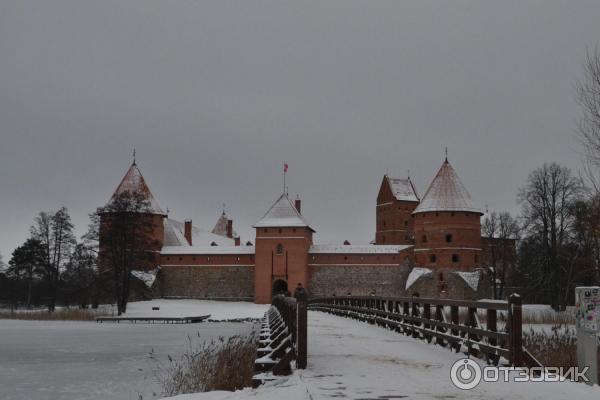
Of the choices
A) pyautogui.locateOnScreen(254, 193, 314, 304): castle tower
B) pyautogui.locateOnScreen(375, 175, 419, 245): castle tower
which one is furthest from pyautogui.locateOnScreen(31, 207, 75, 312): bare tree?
pyautogui.locateOnScreen(375, 175, 419, 245): castle tower

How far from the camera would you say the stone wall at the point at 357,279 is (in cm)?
4956

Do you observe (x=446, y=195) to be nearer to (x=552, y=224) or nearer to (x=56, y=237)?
(x=552, y=224)

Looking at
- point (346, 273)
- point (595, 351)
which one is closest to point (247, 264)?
point (346, 273)

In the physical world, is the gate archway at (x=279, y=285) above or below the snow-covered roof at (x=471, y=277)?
below

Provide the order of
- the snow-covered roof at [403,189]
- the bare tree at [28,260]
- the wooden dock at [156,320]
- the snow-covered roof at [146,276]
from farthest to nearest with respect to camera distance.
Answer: the snow-covered roof at [403,189], the snow-covered roof at [146,276], the bare tree at [28,260], the wooden dock at [156,320]

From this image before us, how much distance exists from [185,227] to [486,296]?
2769cm

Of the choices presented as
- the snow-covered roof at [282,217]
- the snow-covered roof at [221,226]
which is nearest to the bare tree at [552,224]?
the snow-covered roof at [282,217]

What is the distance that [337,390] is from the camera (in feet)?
18.9

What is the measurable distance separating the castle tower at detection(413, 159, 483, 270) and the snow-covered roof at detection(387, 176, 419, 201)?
531 inches

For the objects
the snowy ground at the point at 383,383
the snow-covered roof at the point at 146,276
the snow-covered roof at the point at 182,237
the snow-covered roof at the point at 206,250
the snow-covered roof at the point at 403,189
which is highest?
the snow-covered roof at the point at 403,189

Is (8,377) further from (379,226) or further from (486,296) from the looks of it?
(379,226)

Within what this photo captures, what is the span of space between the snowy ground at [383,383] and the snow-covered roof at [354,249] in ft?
134

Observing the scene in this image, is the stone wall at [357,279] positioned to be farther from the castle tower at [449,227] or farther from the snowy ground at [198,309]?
the snowy ground at [198,309]

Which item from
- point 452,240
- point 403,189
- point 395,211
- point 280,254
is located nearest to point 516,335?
point 452,240
